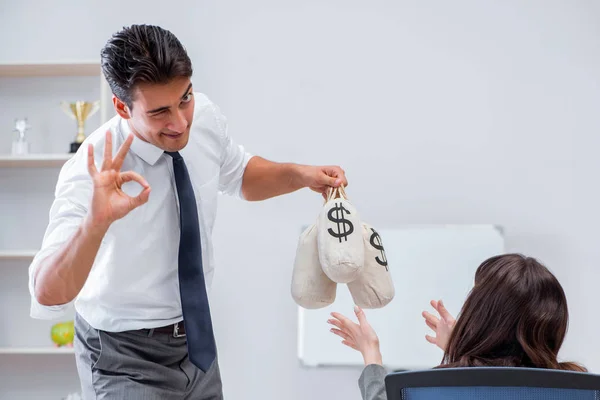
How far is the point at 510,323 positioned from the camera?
124cm

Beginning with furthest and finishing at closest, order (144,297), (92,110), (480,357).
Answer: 1. (92,110)
2. (144,297)
3. (480,357)

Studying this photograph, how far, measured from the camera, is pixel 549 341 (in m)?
1.25

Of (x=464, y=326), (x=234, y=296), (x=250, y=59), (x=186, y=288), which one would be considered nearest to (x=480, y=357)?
(x=464, y=326)

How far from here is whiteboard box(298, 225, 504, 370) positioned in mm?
2830

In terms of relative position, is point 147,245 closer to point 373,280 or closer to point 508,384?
point 373,280

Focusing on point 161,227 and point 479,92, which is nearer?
point 161,227

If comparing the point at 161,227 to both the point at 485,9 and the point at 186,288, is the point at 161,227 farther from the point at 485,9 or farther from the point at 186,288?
the point at 485,9

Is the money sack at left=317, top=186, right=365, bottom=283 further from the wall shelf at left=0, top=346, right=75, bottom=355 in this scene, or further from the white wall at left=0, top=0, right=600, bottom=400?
the wall shelf at left=0, top=346, right=75, bottom=355

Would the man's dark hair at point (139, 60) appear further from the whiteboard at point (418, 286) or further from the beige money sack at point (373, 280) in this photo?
the whiteboard at point (418, 286)

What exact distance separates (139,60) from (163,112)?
108 millimetres

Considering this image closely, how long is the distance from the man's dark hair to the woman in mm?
676

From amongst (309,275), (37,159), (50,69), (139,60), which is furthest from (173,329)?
(50,69)

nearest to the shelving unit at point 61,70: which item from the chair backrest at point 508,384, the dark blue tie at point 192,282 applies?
the dark blue tie at point 192,282

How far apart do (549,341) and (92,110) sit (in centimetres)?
217
